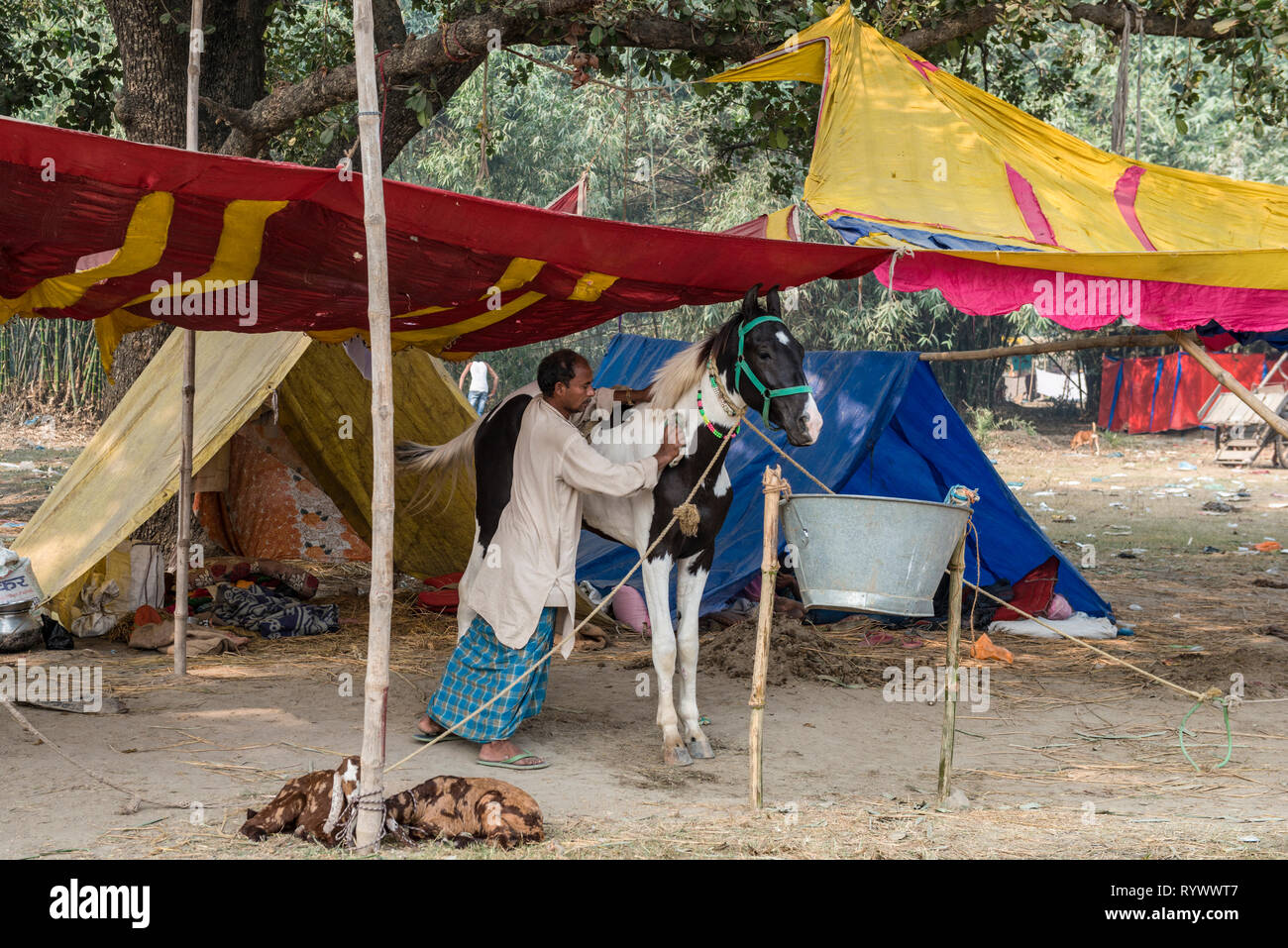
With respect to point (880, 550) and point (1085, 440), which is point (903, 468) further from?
point (1085, 440)

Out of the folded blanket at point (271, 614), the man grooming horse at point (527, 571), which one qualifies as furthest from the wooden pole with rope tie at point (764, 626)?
the folded blanket at point (271, 614)

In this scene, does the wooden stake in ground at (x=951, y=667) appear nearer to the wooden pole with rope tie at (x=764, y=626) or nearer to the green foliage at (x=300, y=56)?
the wooden pole with rope tie at (x=764, y=626)

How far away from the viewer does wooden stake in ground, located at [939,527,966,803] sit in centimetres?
398

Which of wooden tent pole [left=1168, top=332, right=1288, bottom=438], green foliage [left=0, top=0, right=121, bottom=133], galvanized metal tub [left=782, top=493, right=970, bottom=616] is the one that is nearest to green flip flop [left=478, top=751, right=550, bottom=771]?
galvanized metal tub [left=782, top=493, right=970, bottom=616]

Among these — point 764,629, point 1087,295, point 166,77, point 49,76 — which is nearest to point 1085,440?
point 1087,295

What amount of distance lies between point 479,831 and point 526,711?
3.74ft

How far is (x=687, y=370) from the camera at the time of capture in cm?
479

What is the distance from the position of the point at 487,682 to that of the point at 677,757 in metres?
0.82

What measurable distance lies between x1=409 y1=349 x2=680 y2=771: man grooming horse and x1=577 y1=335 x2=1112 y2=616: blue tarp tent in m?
2.72

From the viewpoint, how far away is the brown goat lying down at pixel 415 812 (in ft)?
11.3

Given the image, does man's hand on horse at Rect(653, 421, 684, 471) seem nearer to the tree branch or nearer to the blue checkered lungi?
the blue checkered lungi

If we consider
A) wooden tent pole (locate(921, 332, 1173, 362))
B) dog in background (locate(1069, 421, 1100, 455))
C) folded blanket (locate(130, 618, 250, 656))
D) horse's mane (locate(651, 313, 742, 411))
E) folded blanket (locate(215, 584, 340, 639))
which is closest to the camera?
horse's mane (locate(651, 313, 742, 411))

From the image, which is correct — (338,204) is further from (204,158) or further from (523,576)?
(523,576)

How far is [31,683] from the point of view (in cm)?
523
